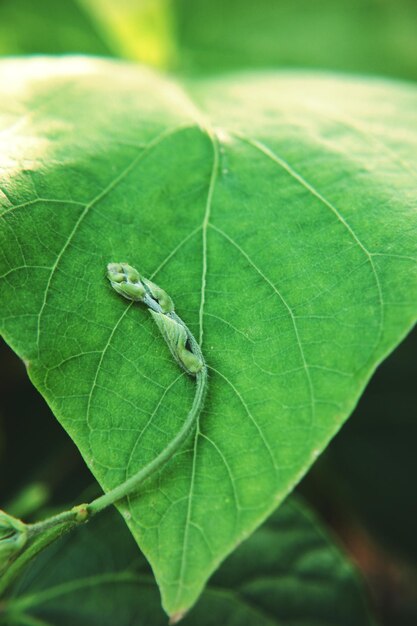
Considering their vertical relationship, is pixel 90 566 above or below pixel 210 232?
below

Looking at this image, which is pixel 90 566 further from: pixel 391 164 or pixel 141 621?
pixel 391 164

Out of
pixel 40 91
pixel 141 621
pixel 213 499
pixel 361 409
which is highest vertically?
pixel 40 91

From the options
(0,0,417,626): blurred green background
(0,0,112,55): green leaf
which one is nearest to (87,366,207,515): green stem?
(0,0,417,626): blurred green background

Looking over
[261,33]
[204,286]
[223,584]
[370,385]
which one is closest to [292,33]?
[261,33]

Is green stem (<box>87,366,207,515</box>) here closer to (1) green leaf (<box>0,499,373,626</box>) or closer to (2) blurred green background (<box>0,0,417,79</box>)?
(1) green leaf (<box>0,499,373,626</box>)

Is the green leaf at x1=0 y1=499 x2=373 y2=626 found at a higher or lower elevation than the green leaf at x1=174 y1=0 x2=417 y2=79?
lower

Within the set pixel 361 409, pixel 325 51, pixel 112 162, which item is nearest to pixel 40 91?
pixel 112 162

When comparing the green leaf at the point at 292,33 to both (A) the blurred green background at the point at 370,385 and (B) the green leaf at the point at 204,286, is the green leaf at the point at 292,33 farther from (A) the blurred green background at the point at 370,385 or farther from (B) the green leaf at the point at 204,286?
(B) the green leaf at the point at 204,286
